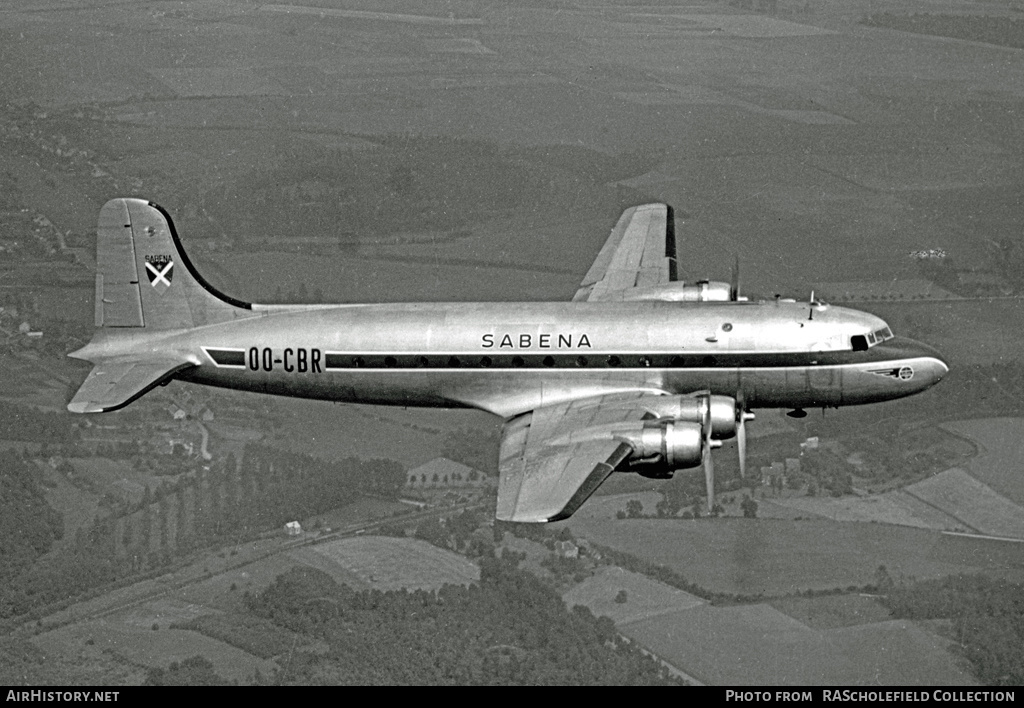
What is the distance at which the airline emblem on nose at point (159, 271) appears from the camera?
43469 mm

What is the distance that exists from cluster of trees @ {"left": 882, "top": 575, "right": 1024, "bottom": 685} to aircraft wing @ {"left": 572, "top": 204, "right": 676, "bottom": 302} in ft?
101

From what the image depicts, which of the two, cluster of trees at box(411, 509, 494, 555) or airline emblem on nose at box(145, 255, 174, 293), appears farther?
cluster of trees at box(411, 509, 494, 555)

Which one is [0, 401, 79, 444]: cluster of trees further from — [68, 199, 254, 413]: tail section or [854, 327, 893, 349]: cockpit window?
[854, 327, 893, 349]: cockpit window

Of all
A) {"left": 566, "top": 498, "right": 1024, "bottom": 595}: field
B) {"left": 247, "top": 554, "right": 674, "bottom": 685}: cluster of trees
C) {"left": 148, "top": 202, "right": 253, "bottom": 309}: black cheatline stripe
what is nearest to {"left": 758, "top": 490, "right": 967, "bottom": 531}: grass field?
{"left": 566, "top": 498, "right": 1024, "bottom": 595}: field

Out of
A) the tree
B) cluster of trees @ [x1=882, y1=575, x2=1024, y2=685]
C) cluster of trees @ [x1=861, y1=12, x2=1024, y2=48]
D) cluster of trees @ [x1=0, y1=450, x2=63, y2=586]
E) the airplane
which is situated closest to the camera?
the airplane

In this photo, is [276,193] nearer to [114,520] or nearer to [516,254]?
[516,254]

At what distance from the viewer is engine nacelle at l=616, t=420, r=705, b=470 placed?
114 ft

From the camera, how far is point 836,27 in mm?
193625

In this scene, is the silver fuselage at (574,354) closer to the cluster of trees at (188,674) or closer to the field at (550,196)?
the cluster of trees at (188,674)

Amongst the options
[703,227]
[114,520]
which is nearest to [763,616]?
[114,520]

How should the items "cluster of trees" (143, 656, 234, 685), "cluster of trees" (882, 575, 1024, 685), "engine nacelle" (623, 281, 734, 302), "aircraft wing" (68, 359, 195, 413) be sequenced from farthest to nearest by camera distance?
"cluster of trees" (882, 575, 1024, 685) → "cluster of trees" (143, 656, 234, 685) → "engine nacelle" (623, 281, 734, 302) → "aircraft wing" (68, 359, 195, 413)

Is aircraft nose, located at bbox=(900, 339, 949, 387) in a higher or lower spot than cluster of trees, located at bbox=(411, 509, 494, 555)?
higher

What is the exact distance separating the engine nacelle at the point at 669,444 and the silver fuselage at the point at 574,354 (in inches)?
148

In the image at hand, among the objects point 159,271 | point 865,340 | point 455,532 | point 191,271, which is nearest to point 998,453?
point 455,532
